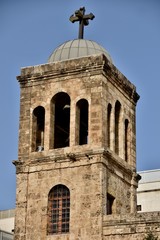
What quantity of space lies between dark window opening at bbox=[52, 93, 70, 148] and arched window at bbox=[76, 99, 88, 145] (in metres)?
0.73

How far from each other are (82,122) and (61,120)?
1.17 meters

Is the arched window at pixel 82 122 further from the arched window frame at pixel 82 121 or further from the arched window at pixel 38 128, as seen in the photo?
the arched window at pixel 38 128

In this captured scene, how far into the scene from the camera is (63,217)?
41656 millimetres

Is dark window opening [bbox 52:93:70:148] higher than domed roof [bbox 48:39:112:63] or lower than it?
lower

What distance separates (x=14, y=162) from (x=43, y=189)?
2.25 m

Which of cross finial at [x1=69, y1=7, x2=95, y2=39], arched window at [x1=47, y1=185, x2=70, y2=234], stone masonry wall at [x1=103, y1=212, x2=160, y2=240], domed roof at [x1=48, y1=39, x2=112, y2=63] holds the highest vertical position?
cross finial at [x1=69, y1=7, x2=95, y2=39]

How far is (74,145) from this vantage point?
140 ft

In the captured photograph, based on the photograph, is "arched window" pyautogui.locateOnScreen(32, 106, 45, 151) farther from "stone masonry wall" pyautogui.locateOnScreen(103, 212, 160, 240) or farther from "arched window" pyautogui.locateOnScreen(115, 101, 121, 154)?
"stone masonry wall" pyautogui.locateOnScreen(103, 212, 160, 240)

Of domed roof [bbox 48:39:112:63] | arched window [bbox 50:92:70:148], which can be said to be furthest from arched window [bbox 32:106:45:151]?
domed roof [bbox 48:39:112:63]

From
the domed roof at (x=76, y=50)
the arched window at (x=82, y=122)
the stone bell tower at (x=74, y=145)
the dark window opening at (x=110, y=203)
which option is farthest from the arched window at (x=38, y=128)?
the dark window opening at (x=110, y=203)

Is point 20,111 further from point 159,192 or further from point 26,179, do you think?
point 159,192

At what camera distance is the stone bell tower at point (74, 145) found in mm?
41469

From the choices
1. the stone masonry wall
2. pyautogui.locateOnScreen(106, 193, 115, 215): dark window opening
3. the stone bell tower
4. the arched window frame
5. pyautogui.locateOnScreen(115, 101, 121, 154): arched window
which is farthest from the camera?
pyautogui.locateOnScreen(115, 101, 121, 154): arched window

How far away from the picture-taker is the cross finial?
46.8 m
